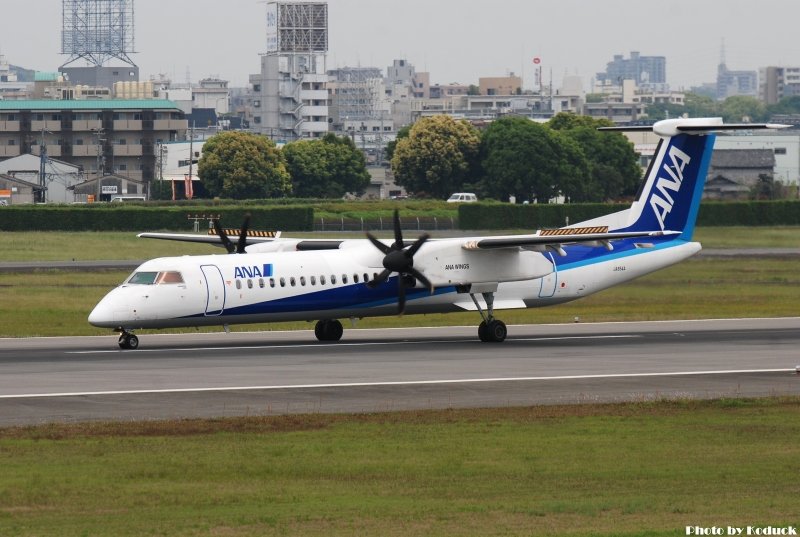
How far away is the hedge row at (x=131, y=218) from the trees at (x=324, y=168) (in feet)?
195

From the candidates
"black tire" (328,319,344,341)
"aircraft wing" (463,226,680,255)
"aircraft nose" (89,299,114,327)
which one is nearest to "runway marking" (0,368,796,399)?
"aircraft nose" (89,299,114,327)

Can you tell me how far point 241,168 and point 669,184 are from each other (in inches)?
4127

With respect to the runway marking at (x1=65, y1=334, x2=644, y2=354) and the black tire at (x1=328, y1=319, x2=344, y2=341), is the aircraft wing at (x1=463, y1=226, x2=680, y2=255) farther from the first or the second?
the black tire at (x1=328, y1=319, x2=344, y2=341)

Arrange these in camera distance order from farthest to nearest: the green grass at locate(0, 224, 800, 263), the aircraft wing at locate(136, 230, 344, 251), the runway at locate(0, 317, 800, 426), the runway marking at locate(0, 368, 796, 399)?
1. the green grass at locate(0, 224, 800, 263)
2. the aircraft wing at locate(136, 230, 344, 251)
3. the runway marking at locate(0, 368, 796, 399)
4. the runway at locate(0, 317, 800, 426)

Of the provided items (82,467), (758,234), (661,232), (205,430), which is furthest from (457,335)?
(758,234)

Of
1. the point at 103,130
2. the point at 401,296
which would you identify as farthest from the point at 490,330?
the point at 103,130

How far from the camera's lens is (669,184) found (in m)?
42.2

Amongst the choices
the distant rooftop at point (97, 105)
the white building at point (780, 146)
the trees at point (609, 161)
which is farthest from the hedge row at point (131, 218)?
the white building at point (780, 146)

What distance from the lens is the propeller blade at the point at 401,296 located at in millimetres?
37594

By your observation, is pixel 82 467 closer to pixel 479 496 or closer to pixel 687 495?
pixel 479 496

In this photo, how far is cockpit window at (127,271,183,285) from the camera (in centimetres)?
3581

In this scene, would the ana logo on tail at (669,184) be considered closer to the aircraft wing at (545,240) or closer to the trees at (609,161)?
the aircraft wing at (545,240)

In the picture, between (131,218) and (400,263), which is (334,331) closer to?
(400,263)

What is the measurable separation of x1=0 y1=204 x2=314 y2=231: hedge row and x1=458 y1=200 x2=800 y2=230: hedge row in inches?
448
